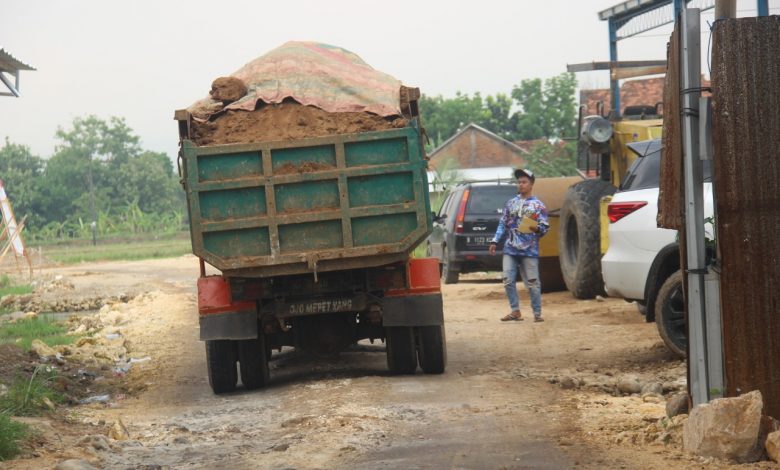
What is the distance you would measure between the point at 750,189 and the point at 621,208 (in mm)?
4488

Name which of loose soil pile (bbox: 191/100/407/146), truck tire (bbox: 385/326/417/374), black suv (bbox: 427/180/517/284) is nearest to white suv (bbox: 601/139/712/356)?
truck tire (bbox: 385/326/417/374)

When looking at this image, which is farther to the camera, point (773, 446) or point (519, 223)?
point (519, 223)

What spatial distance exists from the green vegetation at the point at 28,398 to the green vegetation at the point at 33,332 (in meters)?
4.69

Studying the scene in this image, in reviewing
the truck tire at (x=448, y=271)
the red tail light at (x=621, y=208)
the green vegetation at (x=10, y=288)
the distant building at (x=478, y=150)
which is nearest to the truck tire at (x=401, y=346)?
the red tail light at (x=621, y=208)

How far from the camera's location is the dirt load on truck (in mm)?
9534

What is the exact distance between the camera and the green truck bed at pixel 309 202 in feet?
31.2

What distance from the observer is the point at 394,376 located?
1034 centimetres

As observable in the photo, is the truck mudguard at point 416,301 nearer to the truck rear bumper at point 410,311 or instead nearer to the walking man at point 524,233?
the truck rear bumper at point 410,311

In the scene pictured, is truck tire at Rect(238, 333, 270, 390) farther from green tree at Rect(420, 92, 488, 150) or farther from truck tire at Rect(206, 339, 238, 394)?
green tree at Rect(420, 92, 488, 150)

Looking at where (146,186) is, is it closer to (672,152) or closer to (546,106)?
(546,106)

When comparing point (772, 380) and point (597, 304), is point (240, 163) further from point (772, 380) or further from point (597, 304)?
point (597, 304)

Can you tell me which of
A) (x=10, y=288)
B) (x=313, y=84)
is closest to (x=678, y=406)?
(x=313, y=84)

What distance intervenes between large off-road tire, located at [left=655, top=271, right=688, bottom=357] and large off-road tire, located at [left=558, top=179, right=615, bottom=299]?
589cm

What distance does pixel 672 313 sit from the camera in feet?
32.4
